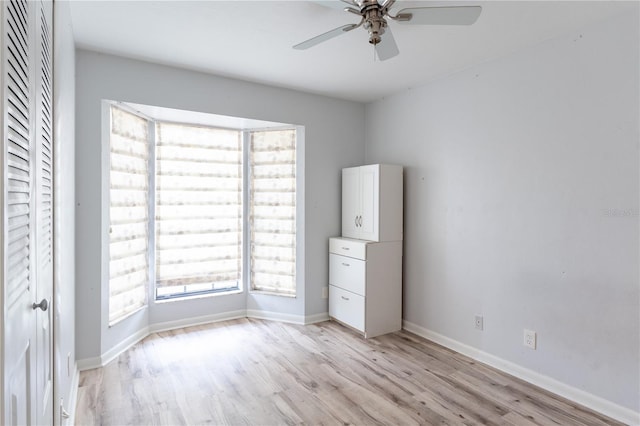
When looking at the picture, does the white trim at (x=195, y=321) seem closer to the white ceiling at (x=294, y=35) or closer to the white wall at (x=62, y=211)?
the white wall at (x=62, y=211)

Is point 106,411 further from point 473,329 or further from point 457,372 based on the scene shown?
point 473,329

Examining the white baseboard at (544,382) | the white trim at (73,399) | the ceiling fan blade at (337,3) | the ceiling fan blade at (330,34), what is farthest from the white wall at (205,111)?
the ceiling fan blade at (337,3)

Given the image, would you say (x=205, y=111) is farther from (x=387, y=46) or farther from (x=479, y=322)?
(x=479, y=322)

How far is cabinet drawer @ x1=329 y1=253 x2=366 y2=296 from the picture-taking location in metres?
3.54

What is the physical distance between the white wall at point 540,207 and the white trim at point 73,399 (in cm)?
289

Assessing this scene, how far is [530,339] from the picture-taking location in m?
2.69

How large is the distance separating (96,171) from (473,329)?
3392mm

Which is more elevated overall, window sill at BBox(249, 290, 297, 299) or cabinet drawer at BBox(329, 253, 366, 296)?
cabinet drawer at BBox(329, 253, 366, 296)

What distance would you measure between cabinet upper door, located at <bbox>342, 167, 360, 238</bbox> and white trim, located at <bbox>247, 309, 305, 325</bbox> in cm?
105

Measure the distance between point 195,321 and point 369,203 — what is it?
2202 millimetres

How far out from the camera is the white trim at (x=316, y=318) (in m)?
3.91

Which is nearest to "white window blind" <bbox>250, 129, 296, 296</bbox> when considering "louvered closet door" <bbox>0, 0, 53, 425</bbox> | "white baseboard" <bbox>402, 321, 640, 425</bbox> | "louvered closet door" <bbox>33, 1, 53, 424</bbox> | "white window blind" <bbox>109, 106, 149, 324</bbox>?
"white window blind" <bbox>109, 106, 149, 324</bbox>

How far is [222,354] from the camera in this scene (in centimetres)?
309

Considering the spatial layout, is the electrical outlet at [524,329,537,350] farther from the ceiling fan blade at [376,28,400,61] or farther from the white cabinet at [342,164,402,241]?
the ceiling fan blade at [376,28,400,61]
